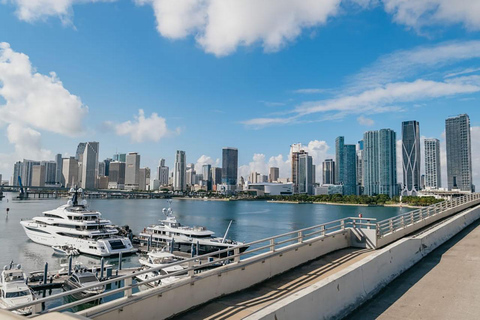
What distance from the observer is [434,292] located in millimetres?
9328

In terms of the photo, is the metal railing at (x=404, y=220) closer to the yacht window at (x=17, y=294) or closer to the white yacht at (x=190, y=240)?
the yacht window at (x=17, y=294)

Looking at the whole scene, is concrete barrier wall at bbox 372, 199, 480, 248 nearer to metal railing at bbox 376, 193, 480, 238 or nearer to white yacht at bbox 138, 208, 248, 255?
metal railing at bbox 376, 193, 480, 238

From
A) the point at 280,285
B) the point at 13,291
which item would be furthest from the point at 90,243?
the point at 280,285

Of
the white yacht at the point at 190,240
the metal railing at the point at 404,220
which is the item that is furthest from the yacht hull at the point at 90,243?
the metal railing at the point at 404,220

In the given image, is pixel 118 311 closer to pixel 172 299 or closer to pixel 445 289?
pixel 172 299

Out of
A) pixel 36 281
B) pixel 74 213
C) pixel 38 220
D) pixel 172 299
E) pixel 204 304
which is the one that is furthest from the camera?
pixel 38 220

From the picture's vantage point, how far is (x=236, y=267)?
354 inches

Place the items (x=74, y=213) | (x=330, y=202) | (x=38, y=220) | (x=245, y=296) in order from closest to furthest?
(x=245, y=296) → (x=74, y=213) → (x=38, y=220) → (x=330, y=202)

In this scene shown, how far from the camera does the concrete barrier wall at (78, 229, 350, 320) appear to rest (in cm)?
618

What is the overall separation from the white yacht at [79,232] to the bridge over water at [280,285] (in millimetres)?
36716

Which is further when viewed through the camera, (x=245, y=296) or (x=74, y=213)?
(x=74, y=213)

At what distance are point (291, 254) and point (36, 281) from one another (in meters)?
27.0

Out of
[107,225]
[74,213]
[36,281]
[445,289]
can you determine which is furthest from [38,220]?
[445,289]

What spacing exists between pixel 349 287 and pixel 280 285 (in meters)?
1.92
